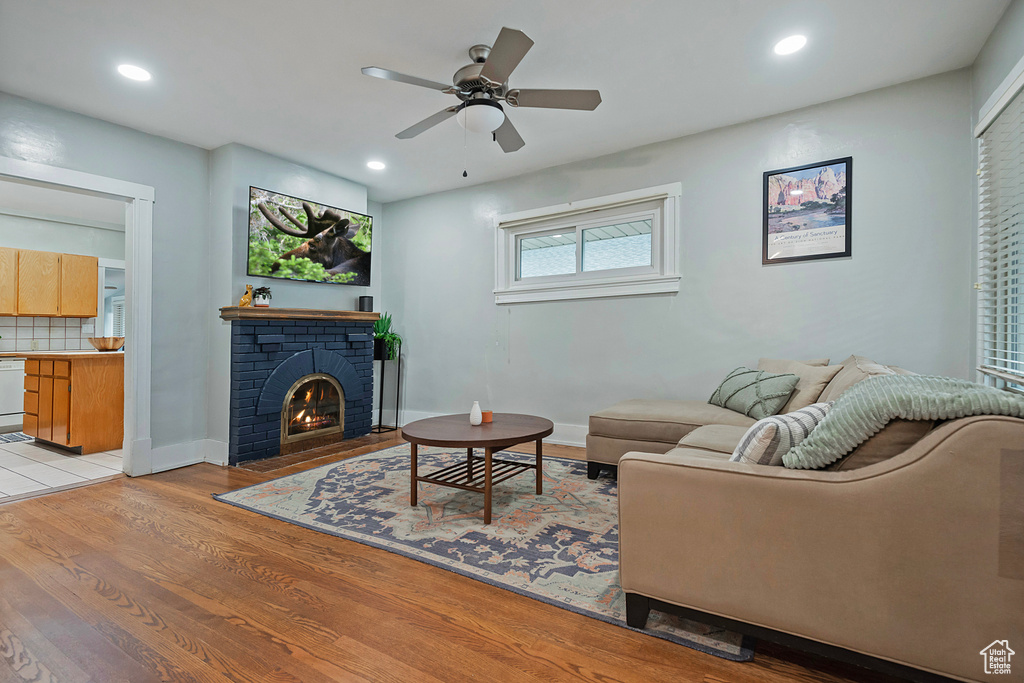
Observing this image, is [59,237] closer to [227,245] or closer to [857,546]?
[227,245]

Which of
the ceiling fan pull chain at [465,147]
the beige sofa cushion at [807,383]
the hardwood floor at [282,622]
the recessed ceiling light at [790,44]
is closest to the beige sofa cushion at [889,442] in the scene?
the hardwood floor at [282,622]

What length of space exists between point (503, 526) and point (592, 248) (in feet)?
9.01

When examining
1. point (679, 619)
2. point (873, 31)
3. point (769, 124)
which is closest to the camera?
point (679, 619)

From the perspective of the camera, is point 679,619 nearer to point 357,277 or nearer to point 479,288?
point 479,288

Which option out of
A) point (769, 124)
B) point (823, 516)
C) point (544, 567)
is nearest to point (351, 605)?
point (544, 567)

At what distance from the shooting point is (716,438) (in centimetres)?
234

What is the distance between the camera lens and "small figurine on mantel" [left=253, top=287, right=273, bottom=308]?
3902 mm

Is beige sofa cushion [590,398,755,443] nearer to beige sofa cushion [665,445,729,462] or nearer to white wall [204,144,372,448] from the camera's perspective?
beige sofa cushion [665,445,729,462]

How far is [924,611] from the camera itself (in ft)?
3.78

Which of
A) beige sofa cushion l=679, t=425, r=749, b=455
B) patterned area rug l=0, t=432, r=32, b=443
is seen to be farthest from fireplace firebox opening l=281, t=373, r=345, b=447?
beige sofa cushion l=679, t=425, r=749, b=455

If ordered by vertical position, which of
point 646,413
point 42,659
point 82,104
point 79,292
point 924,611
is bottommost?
point 42,659

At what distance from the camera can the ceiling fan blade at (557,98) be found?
240 centimetres

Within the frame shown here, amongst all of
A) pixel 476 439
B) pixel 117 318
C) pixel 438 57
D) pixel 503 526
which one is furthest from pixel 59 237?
pixel 503 526

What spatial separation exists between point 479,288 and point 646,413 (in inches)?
95.2
